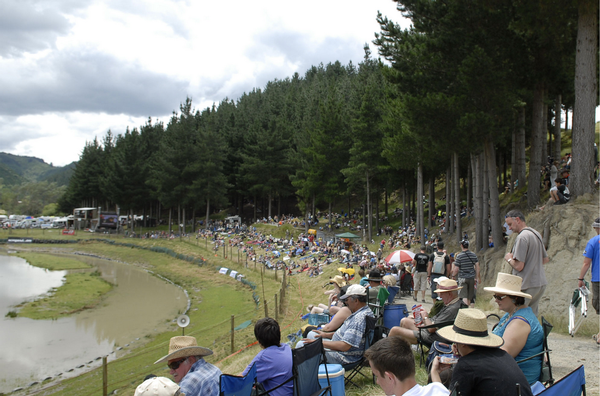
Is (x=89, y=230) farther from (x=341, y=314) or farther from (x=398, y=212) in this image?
(x=341, y=314)

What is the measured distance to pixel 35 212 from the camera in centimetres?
10319

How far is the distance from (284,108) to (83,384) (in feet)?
177

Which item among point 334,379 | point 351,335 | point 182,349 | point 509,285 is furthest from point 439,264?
point 182,349

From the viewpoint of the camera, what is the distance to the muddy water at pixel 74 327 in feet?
45.9

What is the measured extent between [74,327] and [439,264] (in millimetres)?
16762

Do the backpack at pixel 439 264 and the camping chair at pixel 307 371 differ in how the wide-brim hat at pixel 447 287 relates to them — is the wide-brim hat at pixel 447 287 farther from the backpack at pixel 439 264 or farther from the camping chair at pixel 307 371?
the backpack at pixel 439 264

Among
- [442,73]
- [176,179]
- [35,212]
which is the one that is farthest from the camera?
[35,212]

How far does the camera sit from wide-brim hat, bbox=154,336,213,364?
3797 mm

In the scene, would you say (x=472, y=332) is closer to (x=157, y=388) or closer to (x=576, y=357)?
(x=157, y=388)

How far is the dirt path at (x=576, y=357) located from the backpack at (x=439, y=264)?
279 centimetres

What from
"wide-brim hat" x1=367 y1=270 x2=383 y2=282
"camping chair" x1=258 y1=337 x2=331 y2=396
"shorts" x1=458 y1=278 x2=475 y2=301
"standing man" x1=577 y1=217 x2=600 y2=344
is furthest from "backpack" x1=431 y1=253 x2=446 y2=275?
"camping chair" x1=258 y1=337 x2=331 y2=396

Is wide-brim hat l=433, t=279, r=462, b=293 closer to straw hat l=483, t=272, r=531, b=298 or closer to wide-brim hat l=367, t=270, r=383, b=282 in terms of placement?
straw hat l=483, t=272, r=531, b=298

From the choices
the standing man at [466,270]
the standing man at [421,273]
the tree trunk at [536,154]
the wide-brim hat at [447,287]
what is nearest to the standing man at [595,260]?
the wide-brim hat at [447,287]

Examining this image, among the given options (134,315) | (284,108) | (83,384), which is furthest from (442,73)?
(284,108)
